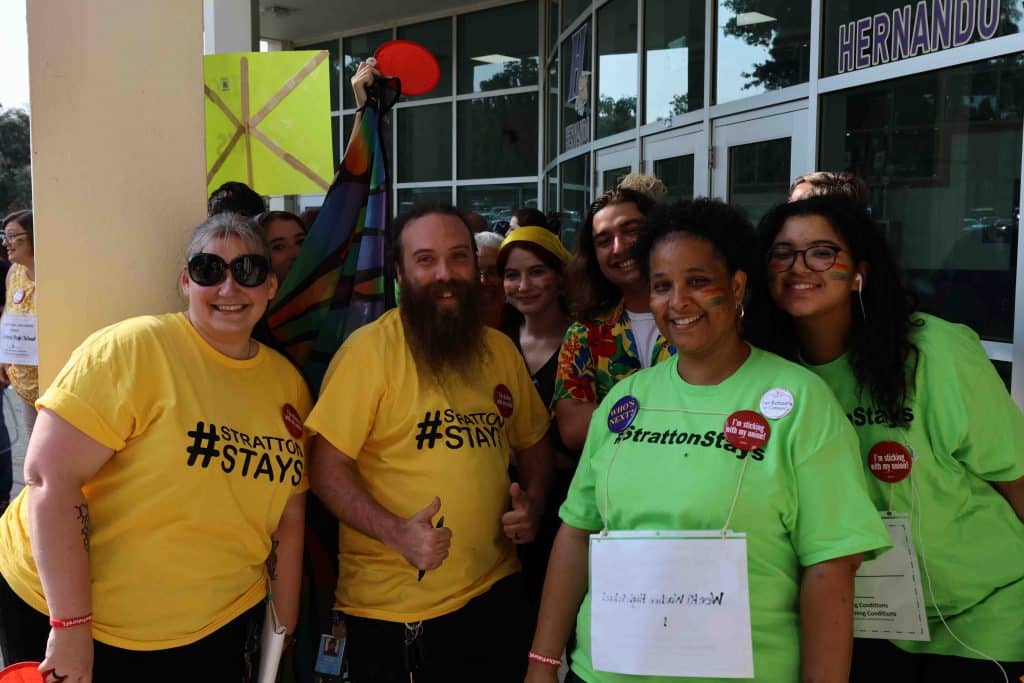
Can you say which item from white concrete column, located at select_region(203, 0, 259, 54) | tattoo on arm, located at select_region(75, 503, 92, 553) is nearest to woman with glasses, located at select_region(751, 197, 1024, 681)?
tattoo on arm, located at select_region(75, 503, 92, 553)

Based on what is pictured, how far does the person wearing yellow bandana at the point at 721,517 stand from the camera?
175 cm

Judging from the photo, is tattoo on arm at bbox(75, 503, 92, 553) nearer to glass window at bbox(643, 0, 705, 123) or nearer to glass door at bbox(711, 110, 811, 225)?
glass door at bbox(711, 110, 811, 225)

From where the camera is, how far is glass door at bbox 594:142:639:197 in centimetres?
746

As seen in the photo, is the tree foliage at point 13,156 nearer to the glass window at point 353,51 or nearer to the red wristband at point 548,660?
the glass window at point 353,51

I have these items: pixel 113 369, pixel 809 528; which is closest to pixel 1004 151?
pixel 809 528

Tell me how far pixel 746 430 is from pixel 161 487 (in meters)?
1.30

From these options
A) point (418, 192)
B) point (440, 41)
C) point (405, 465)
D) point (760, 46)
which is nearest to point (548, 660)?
point (405, 465)

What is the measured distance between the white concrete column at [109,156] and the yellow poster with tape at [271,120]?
716mm

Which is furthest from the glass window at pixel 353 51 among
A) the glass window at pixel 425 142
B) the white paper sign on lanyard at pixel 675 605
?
the white paper sign on lanyard at pixel 675 605

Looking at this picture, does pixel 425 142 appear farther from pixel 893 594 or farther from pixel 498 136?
pixel 893 594

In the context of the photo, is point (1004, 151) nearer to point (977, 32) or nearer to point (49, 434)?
point (977, 32)

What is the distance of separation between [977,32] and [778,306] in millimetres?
2150

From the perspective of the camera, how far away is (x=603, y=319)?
2873mm

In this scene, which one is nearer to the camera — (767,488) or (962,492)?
(767,488)
